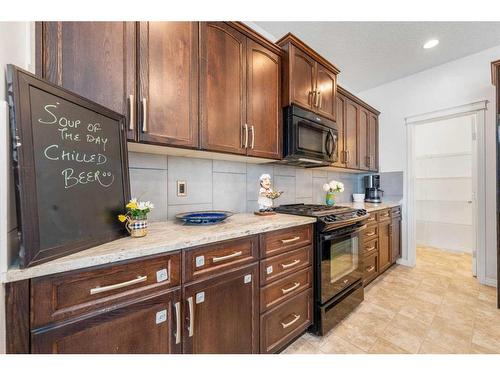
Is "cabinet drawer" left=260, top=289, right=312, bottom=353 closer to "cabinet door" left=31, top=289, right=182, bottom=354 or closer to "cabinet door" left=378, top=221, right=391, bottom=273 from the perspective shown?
"cabinet door" left=31, top=289, right=182, bottom=354

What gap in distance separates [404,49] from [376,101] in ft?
3.26

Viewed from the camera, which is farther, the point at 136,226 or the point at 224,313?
the point at 224,313

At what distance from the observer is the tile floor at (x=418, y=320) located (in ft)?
4.79

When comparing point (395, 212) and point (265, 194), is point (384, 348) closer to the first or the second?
point (265, 194)

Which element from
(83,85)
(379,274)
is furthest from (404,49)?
(83,85)

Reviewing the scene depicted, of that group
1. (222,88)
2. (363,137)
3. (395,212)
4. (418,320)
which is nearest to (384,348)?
(418,320)

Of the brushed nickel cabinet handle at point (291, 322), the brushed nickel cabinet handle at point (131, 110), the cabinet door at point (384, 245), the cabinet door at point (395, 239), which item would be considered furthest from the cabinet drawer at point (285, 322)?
the cabinet door at point (395, 239)

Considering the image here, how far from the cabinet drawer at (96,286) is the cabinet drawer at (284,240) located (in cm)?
55

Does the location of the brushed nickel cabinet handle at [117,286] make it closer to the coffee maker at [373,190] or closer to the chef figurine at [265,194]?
the chef figurine at [265,194]

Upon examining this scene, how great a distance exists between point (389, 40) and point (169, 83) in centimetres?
246

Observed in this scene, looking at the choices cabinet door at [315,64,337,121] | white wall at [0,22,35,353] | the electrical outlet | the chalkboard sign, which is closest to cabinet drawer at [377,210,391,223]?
cabinet door at [315,64,337,121]

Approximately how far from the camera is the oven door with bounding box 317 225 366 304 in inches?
60.7

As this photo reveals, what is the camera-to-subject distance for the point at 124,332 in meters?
0.79
